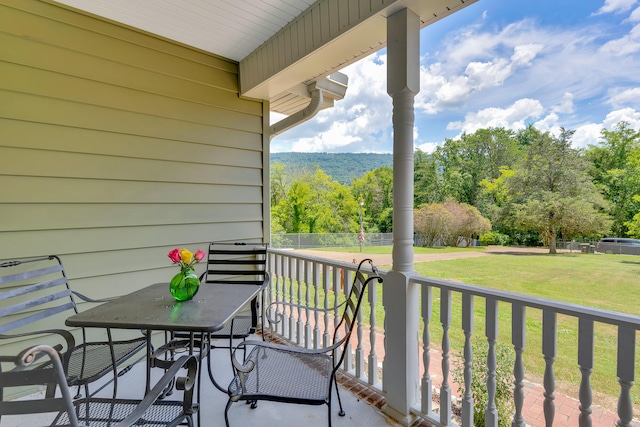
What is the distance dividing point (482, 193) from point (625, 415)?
13.8ft

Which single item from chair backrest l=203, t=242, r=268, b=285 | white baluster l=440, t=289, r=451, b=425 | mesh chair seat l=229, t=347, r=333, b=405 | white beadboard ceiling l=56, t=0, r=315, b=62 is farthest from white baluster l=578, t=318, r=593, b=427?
white beadboard ceiling l=56, t=0, r=315, b=62

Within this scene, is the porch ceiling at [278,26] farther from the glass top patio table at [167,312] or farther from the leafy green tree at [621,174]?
the leafy green tree at [621,174]

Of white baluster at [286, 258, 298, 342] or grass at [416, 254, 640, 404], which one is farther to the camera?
white baluster at [286, 258, 298, 342]

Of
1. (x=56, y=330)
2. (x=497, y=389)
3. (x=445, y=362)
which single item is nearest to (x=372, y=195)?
(x=497, y=389)

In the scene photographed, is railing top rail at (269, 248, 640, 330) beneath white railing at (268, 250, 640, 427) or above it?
above

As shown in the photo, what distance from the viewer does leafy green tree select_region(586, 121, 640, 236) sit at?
8.05 ft

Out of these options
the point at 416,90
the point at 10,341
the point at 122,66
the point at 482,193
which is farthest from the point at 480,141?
the point at 10,341

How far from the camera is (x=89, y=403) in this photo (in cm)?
136

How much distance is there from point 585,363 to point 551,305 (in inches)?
9.0

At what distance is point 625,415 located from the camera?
108cm

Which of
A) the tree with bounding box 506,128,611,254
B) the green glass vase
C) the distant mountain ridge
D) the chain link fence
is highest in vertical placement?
the distant mountain ridge

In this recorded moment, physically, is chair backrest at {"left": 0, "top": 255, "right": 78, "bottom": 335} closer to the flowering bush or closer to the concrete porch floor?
the concrete porch floor

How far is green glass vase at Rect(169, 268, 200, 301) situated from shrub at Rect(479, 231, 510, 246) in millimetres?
4099

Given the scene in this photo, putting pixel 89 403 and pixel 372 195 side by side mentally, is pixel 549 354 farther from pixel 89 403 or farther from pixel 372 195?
pixel 372 195
